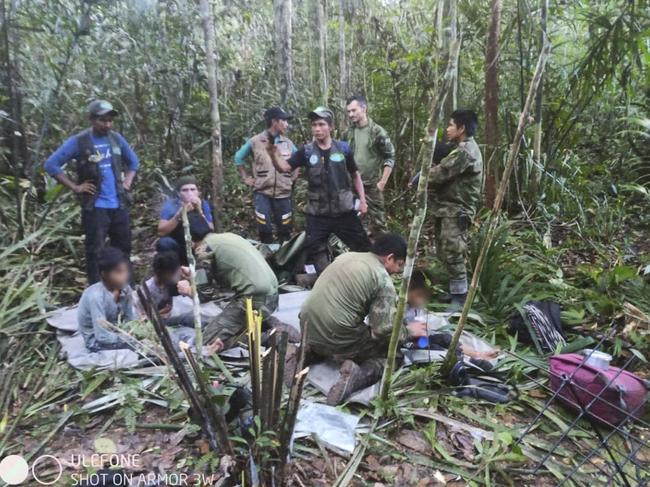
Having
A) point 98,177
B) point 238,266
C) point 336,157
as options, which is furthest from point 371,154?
point 98,177

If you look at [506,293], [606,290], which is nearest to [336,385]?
[506,293]

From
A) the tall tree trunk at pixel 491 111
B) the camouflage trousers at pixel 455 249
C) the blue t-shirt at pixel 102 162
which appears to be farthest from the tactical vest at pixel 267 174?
the tall tree trunk at pixel 491 111

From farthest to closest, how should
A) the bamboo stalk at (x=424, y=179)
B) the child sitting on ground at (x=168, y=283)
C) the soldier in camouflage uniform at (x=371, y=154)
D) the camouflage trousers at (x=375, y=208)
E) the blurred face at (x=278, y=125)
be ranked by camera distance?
the camouflage trousers at (x=375, y=208)
the soldier in camouflage uniform at (x=371, y=154)
the blurred face at (x=278, y=125)
the child sitting on ground at (x=168, y=283)
the bamboo stalk at (x=424, y=179)

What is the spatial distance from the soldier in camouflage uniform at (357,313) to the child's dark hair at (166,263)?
3.93 ft

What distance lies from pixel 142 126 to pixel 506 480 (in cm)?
656

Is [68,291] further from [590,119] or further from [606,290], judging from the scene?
[590,119]

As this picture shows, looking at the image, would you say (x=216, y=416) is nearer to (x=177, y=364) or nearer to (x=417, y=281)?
(x=177, y=364)

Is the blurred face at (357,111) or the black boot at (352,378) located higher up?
the blurred face at (357,111)

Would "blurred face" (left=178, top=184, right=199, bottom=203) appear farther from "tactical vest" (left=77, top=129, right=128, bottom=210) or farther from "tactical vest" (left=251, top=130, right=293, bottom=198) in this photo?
"tactical vest" (left=251, top=130, right=293, bottom=198)

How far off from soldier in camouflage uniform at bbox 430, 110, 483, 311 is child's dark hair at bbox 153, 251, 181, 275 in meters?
2.38

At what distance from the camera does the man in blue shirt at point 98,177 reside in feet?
14.5

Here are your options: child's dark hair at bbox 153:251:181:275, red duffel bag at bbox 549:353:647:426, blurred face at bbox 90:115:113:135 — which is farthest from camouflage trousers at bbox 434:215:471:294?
blurred face at bbox 90:115:113:135

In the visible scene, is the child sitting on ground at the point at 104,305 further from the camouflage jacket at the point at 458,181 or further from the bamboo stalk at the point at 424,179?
the camouflage jacket at the point at 458,181

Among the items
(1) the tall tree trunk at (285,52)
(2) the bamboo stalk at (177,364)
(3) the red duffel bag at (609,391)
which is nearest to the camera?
(2) the bamboo stalk at (177,364)
